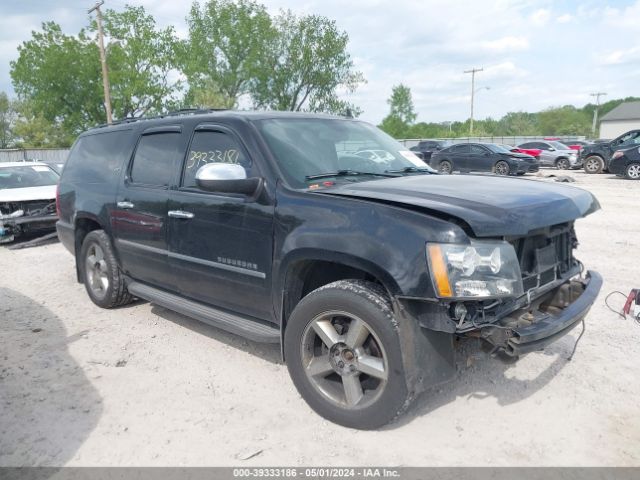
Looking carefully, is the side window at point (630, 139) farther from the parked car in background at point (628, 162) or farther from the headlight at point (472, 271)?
Answer: the headlight at point (472, 271)

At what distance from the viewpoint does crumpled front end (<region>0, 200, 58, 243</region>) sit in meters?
9.39

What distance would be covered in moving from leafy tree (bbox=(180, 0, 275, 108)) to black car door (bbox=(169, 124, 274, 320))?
50896mm

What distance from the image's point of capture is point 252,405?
3545 mm

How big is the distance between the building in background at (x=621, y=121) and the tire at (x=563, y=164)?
51.0m

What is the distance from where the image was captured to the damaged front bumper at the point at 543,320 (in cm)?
277

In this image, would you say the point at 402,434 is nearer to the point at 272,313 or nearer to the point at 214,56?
the point at 272,313

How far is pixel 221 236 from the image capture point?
152 inches

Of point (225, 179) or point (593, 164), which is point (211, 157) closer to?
point (225, 179)

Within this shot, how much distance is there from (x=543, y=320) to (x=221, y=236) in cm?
222

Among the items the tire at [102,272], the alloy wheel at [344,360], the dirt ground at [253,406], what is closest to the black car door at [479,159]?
the dirt ground at [253,406]

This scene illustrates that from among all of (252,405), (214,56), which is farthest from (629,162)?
(214,56)

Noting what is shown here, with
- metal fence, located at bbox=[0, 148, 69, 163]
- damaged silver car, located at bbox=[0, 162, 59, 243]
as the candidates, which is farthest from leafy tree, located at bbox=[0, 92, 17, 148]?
damaged silver car, located at bbox=[0, 162, 59, 243]

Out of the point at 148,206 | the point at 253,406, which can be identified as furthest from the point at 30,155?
the point at 253,406

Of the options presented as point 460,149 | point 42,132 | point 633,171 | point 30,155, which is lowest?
point 633,171
